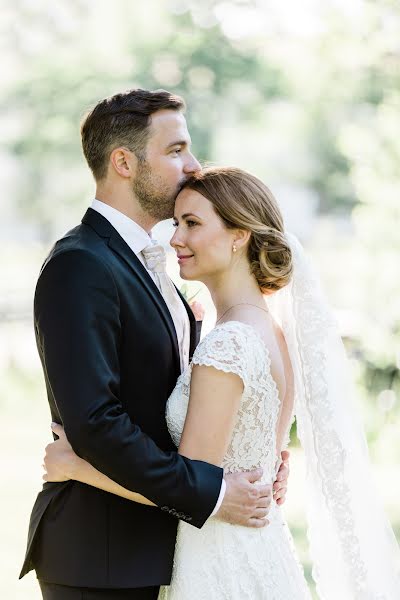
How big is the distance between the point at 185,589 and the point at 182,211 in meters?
1.12

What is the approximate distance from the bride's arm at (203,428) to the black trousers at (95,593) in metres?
0.28

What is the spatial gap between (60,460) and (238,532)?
22.3 inches

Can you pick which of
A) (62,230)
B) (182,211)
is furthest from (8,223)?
(182,211)

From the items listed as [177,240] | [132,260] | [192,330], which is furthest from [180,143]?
[192,330]

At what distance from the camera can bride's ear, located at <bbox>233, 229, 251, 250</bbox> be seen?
9.88 ft

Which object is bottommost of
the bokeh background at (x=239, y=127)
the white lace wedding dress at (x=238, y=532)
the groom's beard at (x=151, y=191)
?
the white lace wedding dress at (x=238, y=532)

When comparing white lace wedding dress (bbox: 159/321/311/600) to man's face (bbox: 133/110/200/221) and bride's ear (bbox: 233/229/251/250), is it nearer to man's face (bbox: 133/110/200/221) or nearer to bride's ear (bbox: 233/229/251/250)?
bride's ear (bbox: 233/229/251/250)

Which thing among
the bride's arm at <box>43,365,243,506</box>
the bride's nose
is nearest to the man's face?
the bride's nose

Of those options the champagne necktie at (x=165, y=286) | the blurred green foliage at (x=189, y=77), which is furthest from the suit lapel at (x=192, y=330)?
the blurred green foliage at (x=189, y=77)

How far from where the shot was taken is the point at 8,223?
21.5 metres

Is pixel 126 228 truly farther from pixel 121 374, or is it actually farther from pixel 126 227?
pixel 121 374

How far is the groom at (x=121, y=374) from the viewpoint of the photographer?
2.56m

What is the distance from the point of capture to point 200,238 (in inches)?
118

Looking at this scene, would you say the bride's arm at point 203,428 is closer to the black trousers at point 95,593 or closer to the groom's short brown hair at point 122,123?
the black trousers at point 95,593
